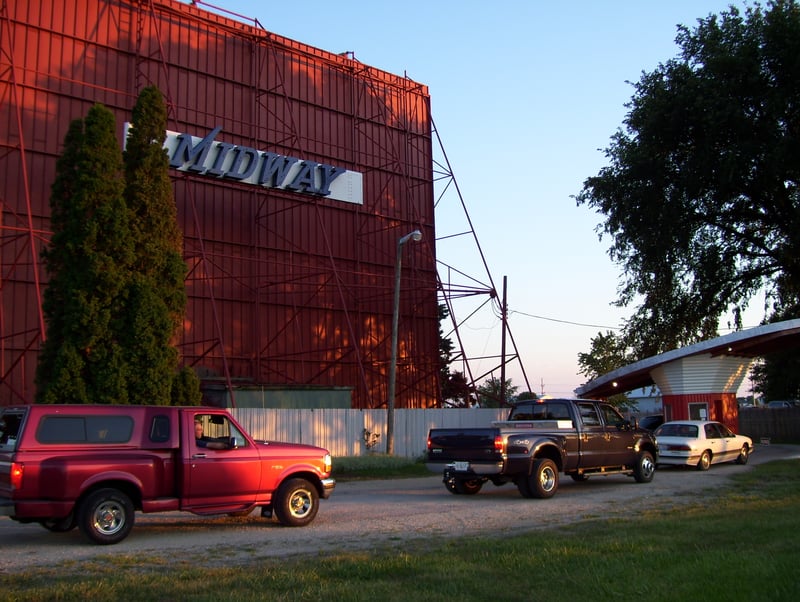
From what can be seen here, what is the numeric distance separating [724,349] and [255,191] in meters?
17.7

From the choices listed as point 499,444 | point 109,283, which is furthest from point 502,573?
point 109,283

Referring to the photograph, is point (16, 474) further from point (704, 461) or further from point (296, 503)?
point (704, 461)

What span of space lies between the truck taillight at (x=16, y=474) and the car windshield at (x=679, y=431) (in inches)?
702

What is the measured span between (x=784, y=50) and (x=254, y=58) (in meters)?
20.0

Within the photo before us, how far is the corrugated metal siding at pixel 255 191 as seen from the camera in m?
26.4

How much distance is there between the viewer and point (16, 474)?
10258 mm

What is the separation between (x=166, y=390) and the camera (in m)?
18.2

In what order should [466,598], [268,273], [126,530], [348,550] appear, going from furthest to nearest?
[268,273] → [126,530] → [348,550] → [466,598]

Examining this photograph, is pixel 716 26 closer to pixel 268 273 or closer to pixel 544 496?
pixel 268 273

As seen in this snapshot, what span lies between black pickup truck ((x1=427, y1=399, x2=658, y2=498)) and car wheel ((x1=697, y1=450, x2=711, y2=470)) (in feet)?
13.1

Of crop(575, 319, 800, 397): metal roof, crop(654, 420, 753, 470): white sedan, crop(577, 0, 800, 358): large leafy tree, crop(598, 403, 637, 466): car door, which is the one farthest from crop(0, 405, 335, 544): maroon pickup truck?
crop(577, 0, 800, 358): large leafy tree

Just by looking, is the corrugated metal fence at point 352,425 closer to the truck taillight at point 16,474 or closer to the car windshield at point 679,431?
the car windshield at point 679,431

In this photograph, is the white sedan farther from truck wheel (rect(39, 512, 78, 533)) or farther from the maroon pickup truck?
truck wheel (rect(39, 512, 78, 533))

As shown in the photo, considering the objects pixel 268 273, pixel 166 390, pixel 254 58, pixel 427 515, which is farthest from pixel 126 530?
pixel 254 58
